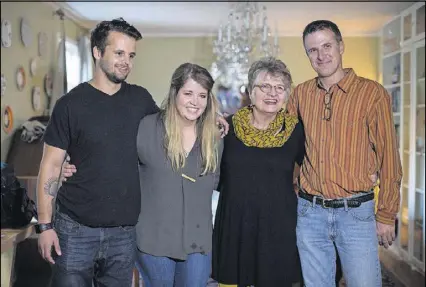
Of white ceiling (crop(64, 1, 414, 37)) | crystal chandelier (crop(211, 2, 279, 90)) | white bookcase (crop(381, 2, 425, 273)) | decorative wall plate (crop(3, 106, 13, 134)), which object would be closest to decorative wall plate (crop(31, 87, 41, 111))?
decorative wall plate (crop(3, 106, 13, 134))

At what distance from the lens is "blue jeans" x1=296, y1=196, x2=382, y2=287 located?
1.69 meters

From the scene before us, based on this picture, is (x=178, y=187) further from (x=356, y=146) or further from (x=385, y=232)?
(x=385, y=232)

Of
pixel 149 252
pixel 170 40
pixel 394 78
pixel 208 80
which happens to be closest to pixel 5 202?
pixel 149 252

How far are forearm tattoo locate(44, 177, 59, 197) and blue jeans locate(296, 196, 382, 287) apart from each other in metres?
0.85

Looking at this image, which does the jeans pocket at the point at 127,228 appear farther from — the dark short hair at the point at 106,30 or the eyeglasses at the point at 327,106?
the eyeglasses at the point at 327,106

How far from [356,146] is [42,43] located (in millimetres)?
3545

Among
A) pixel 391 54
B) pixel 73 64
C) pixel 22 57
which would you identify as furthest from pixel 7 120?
pixel 391 54

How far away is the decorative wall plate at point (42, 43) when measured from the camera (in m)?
4.39

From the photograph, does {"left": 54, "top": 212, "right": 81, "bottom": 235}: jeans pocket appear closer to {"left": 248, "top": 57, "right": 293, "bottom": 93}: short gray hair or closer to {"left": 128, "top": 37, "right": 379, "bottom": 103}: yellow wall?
{"left": 248, "top": 57, "right": 293, "bottom": 93}: short gray hair

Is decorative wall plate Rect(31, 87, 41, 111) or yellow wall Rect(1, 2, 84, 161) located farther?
decorative wall plate Rect(31, 87, 41, 111)

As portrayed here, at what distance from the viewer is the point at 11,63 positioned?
376 cm

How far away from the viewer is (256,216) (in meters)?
1.71

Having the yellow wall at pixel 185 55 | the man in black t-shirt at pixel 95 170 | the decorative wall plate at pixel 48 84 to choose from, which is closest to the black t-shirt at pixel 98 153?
the man in black t-shirt at pixel 95 170

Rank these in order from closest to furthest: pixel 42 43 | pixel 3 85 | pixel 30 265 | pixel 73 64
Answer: pixel 30 265
pixel 3 85
pixel 42 43
pixel 73 64
